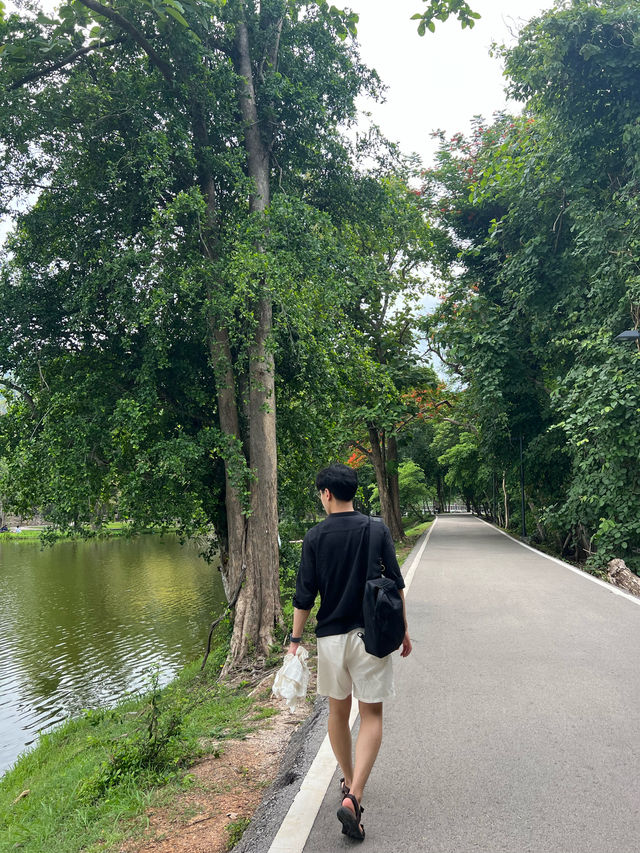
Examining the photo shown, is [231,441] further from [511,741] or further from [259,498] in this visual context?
[511,741]

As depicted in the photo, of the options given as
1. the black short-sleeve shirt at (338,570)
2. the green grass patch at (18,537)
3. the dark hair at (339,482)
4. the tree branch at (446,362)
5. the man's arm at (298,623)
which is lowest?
the green grass patch at (18,537)

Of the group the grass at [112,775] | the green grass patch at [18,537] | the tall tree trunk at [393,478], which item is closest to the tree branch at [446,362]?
the tall tree trunk at [393,478]

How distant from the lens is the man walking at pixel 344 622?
3.26m

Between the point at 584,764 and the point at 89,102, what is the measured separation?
396 inches

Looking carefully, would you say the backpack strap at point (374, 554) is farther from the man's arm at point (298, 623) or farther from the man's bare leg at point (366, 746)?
the man's bare leg at point (366, 746)

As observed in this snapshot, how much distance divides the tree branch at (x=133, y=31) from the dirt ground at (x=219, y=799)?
8480 millimetres

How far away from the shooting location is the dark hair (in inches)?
138

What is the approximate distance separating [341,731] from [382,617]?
2.46ft

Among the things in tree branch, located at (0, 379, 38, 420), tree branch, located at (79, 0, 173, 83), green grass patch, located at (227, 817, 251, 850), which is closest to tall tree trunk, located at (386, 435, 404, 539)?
→ tree branch, located at (0, 379, 38, 420)

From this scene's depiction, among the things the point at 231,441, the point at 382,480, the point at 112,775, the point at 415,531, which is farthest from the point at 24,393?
the point at 415,531

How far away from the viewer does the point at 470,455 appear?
3603 centimetres

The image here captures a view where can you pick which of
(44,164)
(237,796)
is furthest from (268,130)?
(237,796)

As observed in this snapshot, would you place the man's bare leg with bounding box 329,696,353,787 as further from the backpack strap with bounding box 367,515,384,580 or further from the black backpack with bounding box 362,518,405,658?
the backpack strap with bounding box 367,515,384,580

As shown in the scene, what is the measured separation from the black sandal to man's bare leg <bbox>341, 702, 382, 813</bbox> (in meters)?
0.02
